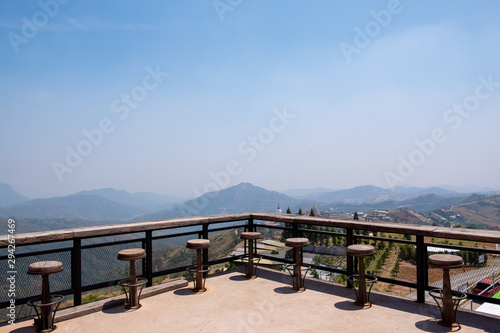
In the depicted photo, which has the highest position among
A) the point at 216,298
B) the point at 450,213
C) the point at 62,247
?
the point at 62,247

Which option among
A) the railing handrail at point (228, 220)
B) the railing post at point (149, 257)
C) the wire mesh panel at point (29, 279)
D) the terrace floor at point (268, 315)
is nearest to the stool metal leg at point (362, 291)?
the terrace floor at point (268, 315)

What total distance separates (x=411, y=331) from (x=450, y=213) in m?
140

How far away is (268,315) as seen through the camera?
4027 millimetres

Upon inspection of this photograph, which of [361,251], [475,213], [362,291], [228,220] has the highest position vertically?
[228,220]

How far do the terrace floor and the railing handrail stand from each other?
1014 millimetres

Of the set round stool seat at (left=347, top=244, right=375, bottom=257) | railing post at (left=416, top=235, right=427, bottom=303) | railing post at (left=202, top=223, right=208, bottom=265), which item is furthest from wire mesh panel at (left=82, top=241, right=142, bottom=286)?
railing post at (left=416, top=235, right=427, bottom=303)

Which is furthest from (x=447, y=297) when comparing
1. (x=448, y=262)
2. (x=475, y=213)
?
(x=475, y=213)

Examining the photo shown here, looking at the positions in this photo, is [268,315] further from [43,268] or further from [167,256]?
[43,268]

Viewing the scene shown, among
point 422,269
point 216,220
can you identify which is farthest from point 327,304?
point 216,220

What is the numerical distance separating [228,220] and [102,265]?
7.90ft

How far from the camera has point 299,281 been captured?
200 inches

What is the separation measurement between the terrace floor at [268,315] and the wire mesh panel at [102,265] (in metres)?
0.50

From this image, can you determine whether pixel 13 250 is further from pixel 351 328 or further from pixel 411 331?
pixel 411 331

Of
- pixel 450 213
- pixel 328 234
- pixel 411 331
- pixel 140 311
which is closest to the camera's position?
pixel 411 331
